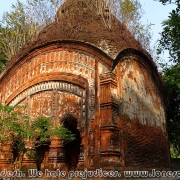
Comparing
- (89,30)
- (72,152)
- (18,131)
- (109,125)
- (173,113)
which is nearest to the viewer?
(18,131)

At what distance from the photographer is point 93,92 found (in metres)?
7.12

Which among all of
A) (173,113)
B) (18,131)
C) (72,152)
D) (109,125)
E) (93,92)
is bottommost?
(72,152)

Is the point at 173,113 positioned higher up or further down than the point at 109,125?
higher up

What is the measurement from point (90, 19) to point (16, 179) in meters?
6.03

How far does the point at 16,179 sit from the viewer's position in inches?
241

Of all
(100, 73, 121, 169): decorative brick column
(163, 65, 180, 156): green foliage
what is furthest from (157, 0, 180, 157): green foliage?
(100, 73, 121, 169): decorative brick column

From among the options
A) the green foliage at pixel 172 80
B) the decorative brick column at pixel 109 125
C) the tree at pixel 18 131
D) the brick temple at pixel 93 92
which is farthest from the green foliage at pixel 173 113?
the tree at pixel 18 131

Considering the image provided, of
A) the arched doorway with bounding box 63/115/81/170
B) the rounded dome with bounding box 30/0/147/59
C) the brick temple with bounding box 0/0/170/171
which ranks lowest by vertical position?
the arched doorway with bounding box 63/115/81/170

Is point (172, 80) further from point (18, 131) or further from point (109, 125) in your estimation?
point (18, 131)

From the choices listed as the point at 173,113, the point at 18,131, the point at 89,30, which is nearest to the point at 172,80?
the point at 173,113

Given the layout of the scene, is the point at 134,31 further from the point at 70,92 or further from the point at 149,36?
the point at 70,92

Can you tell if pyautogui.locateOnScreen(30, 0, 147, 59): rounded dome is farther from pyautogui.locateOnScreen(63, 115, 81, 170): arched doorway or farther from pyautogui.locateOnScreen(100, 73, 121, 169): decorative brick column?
pyautogui.locateOnScreen(63, 115, 81, 170): arched doorway

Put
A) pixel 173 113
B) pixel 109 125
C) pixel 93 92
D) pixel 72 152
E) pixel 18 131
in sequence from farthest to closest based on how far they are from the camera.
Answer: pixel 173 113 → pixel 72 152 → pixel 93 92 → pixel 109 125 → pixel 18 131

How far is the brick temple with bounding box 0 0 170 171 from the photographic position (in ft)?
22.1
